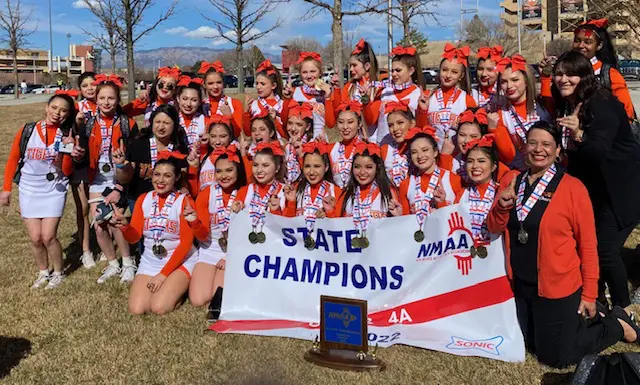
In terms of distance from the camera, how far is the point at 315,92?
22.6 feet

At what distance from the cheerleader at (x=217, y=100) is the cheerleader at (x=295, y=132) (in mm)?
783

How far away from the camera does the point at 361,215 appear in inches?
190

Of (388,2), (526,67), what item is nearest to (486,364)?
(526,67)

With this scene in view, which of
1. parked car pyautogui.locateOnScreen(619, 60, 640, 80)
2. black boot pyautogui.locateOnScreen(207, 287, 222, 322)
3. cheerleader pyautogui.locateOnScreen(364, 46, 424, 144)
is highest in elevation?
parked car pyautogui.locateOnScreen(619, 60, 640, 80)

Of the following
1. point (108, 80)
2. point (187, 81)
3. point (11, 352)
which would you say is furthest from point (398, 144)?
point (11, 352)

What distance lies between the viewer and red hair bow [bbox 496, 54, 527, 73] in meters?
5.27

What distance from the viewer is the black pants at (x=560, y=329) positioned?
13.3ft

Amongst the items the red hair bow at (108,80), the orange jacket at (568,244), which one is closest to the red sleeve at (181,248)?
the red hair bow at (108,80)

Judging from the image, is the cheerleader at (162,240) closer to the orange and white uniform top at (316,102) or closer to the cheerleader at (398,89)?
the orange and white uniform top at (316,102)

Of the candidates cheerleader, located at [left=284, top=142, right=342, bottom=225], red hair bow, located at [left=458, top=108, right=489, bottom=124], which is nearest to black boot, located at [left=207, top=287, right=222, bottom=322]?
cheerleader, located at [left=284, top=142, right=342, bottom=225]

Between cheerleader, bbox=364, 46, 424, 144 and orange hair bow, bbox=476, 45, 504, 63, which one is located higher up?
orange hair bow, bbox=476, 45, 504, 63

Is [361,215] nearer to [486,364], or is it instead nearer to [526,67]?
[486,364]

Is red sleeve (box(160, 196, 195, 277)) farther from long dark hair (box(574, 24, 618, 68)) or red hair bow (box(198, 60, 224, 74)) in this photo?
long dark hair (box(574, 24, 618, 68))

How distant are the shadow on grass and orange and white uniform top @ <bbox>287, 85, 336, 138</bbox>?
12.3 ft
